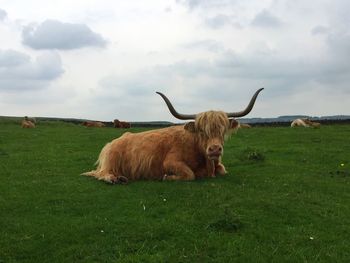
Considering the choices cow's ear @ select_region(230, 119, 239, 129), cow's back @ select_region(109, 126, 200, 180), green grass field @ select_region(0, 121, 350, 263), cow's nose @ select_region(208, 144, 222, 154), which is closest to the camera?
green grass field @ select_region(0, 121, 350, 263)

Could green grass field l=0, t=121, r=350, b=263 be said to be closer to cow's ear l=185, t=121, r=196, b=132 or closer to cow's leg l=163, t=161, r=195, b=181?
cow's leg l=163, t=161, r=195, b=181

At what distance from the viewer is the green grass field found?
786 centimetres

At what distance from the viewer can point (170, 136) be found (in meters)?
13.7

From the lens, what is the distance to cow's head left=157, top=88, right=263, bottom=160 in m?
12.2

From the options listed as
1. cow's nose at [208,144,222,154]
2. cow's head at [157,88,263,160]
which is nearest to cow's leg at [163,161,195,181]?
cow's head at [157,88,263,160]

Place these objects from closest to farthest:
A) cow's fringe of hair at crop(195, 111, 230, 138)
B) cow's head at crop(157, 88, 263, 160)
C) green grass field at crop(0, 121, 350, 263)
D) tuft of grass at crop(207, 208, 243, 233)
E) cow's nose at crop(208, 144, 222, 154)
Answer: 1. green grass field at crop(0, 121, 350, 263)
2. tuft of grass at crop(207, 208, 243, 233)
3. cow's nose at crop(208, 144, 222, 154)
4. cow's head at crop(157, 88, 263, 160)
5. cow's fringe of hair at crop(195, 111, 230, 138)

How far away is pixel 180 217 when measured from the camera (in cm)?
927

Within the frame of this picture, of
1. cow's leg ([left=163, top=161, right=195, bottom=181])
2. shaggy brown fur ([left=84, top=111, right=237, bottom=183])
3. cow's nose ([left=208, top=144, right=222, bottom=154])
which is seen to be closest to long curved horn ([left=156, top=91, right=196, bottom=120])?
shaggy brown fur ([left=84, top=111, right=237, bottom=183])

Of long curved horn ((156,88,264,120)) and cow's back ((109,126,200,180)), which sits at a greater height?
long curved horn ((156,88,264,120))

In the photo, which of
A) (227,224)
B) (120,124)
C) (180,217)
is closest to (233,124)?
(180,217)

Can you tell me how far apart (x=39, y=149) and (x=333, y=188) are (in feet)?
44.4

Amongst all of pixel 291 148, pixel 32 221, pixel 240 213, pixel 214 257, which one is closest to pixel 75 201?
pixel 32 221

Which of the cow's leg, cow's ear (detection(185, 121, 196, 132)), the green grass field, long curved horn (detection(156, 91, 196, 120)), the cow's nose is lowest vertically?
the green grass field

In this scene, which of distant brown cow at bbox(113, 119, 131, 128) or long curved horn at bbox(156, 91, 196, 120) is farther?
distant brown cow at bbox(113, 119, 131, 128)
